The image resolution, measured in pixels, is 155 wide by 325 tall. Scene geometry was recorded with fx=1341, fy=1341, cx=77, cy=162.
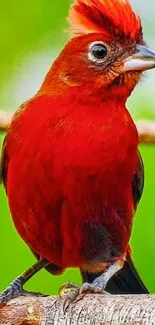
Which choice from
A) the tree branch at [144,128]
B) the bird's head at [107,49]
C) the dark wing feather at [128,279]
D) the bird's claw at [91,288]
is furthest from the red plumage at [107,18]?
the bird's claw at [91,288]

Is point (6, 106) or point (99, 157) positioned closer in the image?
point (99, 157)

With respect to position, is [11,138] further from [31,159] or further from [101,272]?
[101,272]

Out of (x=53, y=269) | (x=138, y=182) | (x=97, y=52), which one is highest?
(x=97, y=52)

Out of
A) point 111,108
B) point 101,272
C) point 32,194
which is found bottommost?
point 101,272

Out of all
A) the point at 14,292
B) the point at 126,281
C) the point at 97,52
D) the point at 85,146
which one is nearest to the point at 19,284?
the point at 14,292

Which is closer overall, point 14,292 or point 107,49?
point 107,49

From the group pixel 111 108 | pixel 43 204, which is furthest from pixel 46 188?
pixel 111 108

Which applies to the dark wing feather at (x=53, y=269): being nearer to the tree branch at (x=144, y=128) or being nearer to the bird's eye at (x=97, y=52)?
the tree branch at (x=144, y=128)

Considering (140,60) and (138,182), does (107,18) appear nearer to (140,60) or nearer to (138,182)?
(140,60)
